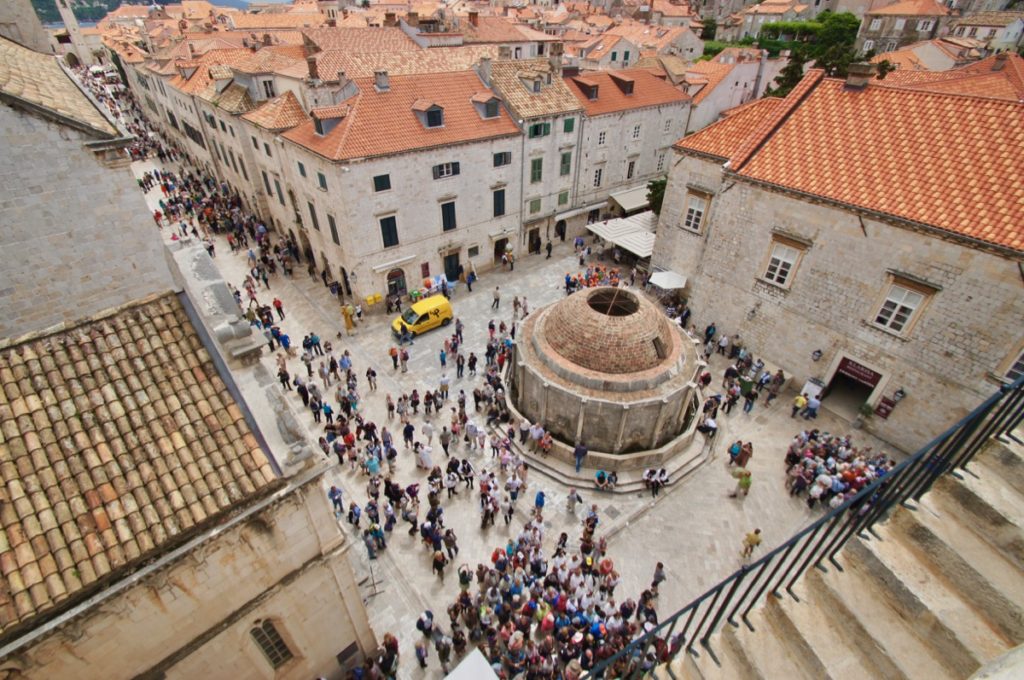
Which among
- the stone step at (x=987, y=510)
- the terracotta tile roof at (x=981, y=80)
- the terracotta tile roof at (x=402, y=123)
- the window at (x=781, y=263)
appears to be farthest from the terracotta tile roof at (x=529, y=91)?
A: the stone step at (x=987, y=510)

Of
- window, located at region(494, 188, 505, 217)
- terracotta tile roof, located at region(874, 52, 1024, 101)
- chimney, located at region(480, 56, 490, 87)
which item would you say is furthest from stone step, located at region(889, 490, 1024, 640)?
chimney, located at region(480, 56, 490, 87)

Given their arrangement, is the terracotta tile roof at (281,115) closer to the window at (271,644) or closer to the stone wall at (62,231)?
the stone wall at (62,231)

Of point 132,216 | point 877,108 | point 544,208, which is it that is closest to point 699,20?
point 544,208

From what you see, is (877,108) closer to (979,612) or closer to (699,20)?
(979,612)

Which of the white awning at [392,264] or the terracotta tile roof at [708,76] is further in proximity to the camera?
the terracotta tile roof at [708,76]

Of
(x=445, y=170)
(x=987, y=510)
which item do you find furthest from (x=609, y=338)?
(x=445, y=170)

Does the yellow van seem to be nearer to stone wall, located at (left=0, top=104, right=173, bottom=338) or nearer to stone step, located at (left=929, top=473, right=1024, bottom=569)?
stone wall, located at (left=0, top=104, right=173, bottom=338)
